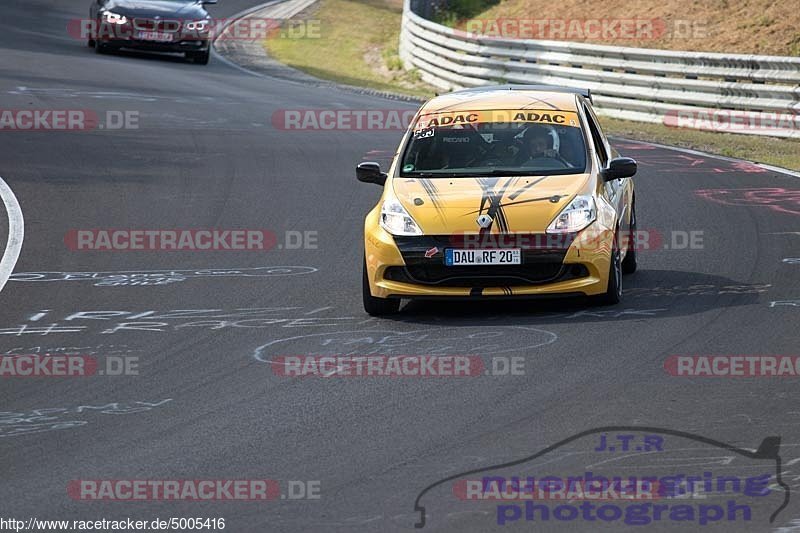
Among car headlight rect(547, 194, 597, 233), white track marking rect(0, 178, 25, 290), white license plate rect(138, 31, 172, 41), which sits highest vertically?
car headlight rect(547, 194, 597, 233)

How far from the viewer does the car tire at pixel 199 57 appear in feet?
99.5

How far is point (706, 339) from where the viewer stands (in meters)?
9.33

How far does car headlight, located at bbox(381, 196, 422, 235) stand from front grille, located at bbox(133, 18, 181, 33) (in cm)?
1936

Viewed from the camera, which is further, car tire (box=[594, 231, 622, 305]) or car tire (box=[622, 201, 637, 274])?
car tire (box=[622, 201, 637, 274])

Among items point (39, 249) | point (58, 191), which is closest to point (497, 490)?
point (39, 249)

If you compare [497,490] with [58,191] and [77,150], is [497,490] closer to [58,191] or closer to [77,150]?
[58,191]

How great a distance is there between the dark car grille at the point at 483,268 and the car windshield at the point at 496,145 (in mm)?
922

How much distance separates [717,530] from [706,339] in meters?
3.70

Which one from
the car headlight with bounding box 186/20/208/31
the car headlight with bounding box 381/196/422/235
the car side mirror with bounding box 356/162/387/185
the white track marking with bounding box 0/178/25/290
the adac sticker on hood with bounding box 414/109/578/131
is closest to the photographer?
the car headlight with bounding box 381/196/422/235

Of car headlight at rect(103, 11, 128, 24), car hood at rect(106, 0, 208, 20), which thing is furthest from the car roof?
car headlight at rect(103, 11, 128, 24)

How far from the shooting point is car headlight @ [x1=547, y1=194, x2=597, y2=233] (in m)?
10.3

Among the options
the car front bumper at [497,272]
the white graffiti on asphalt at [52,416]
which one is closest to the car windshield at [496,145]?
the car front bumper at [497,272]

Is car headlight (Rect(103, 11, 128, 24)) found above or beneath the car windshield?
beneath

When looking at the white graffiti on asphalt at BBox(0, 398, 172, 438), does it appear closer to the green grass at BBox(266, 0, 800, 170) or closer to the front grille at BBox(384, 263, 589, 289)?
the front grille at BBox(384, 263, 589, 289)
